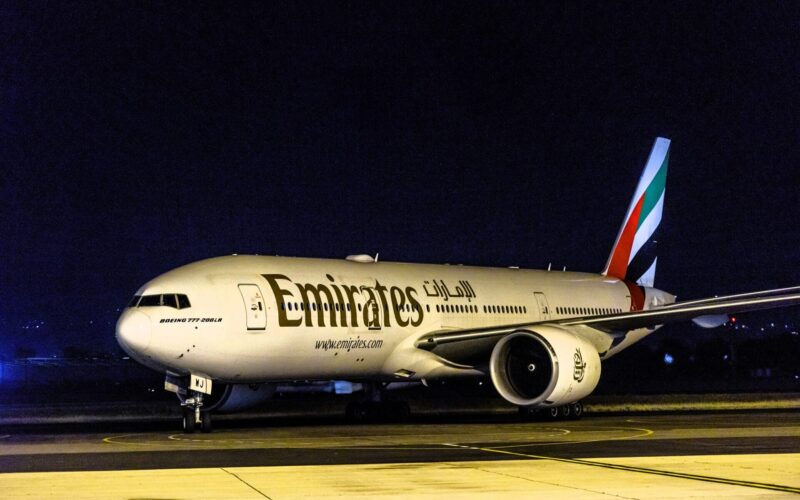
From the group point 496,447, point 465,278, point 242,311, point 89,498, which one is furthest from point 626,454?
point 465,278

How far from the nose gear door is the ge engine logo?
6093mm

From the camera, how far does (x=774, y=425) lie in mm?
21750

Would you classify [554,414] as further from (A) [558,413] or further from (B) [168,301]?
(B) [168,301]

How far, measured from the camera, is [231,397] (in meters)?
24.7

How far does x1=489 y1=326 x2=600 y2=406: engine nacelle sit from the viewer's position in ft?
76.7

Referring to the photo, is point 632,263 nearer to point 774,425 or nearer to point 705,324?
point 705,324

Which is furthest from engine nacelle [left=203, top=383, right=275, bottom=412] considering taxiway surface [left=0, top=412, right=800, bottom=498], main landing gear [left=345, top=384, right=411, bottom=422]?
main landing gear [left=345, top=384, right=411, bottom=422]

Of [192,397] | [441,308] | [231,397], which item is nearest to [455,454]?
[192,397]

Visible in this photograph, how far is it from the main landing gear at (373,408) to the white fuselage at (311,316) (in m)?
1.32

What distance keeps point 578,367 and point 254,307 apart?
6433 mm

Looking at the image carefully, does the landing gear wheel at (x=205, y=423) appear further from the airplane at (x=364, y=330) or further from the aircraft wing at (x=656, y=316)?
the aircraft wing at (x=656, y=316)

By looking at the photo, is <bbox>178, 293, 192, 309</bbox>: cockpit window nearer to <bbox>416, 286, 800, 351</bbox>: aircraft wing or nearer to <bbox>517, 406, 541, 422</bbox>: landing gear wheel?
<bbox>416, 286, 800, 351</bbox>: aircraft wing

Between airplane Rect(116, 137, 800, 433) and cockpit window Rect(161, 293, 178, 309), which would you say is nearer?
cockpit window Rect(161, 293, 178, 309)

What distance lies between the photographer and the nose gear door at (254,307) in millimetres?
22531
